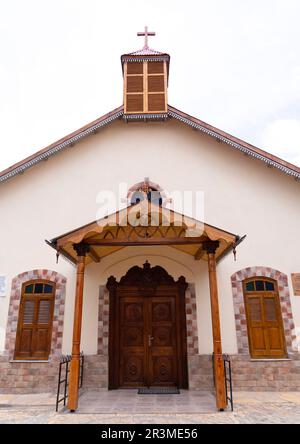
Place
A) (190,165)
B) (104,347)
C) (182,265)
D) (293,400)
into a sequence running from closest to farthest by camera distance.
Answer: (293,400)
(104,347)
(182,265)
(190,165)

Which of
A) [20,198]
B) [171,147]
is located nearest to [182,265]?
[171,147]

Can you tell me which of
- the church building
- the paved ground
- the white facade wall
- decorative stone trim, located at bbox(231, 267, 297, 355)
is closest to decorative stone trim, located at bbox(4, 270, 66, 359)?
the church building

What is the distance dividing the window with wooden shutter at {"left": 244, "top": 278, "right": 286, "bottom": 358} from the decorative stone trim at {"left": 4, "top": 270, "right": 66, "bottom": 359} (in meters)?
4.58

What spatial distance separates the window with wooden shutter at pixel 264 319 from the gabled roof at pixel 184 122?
9.98 ft

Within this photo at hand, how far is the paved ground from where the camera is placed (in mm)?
5434

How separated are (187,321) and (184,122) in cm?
540

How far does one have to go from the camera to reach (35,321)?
8281mm

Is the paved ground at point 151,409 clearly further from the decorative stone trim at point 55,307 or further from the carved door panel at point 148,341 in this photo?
the decorative stone trim at point 55,307

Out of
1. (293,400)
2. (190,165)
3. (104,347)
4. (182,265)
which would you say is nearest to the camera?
(293,400)

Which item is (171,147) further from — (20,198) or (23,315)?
(23,315)

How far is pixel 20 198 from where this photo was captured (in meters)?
9.13

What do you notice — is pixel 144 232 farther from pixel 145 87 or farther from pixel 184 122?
pixel 145 87

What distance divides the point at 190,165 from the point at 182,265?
2843mm

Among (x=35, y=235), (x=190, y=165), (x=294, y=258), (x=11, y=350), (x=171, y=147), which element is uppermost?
(x=171, y=147)
